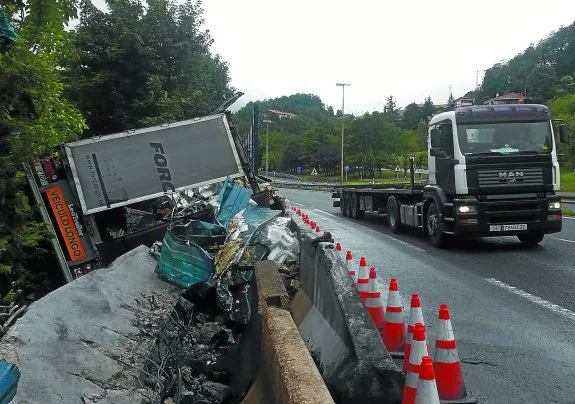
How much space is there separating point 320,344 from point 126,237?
5788 millimetres

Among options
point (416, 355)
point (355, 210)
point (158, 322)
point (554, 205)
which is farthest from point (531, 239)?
point (416, 355)

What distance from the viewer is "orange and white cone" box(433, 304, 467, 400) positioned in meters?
3.55

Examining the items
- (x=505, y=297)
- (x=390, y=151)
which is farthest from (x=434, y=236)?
(x=390, y=151)

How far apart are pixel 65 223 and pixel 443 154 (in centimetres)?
779

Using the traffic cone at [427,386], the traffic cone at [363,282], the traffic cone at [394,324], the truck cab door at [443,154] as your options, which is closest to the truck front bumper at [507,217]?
the truck cab door at [443,154]

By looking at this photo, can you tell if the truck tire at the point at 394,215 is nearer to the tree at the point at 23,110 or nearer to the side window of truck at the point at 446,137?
the side window of truck at the point at 446,137

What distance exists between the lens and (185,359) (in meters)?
4.91

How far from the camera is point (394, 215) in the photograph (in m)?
14.6

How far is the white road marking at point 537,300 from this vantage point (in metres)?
6.12

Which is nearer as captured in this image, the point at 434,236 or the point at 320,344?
the point at 320,344

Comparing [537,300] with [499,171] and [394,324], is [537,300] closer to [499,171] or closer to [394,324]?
[394,324]

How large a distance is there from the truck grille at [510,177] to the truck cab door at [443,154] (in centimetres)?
60

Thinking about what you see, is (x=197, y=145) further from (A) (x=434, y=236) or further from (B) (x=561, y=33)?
(B) (x=561, y=33)

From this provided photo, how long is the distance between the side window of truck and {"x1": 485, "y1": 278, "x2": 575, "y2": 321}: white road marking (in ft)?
11.1
